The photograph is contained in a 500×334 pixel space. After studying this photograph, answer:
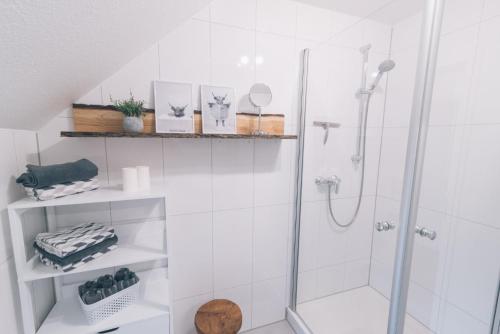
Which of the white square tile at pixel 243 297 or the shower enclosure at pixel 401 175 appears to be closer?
the shower enclosure at pixel 401 175

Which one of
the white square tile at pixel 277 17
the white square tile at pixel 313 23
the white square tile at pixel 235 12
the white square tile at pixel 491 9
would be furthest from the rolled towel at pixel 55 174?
the white square tile at pixel 491 9

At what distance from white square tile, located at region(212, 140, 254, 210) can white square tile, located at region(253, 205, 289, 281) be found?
0.16m

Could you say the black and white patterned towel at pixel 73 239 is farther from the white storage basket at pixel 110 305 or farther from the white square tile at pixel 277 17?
the white square tile at pixel 277 17

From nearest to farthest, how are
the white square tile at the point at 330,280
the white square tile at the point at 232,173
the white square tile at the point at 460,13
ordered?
the white square tile at the point at 460,13, the white square tile at the point at 232,173, the white square tile at the point at 330,280

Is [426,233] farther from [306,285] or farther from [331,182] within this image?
[306,285]

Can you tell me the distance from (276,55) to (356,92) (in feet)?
1.87

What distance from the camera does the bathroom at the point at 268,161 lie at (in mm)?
833

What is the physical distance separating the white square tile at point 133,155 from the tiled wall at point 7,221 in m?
0.31

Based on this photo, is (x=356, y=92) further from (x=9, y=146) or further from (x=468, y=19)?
(x=9, y=146)

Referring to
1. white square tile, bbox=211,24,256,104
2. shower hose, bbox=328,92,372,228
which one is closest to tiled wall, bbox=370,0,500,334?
shower hose, bbox=328,92,372,228

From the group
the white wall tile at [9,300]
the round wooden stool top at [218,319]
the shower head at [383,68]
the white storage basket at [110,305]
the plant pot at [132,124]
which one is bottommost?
the round wooden stool top at [218,319]

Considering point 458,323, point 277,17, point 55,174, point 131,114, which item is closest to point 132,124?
point 131,114

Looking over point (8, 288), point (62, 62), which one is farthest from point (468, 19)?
point (8, 288)

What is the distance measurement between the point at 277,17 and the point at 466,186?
4.56ft
